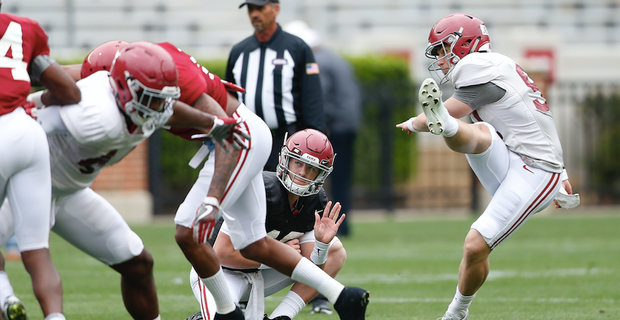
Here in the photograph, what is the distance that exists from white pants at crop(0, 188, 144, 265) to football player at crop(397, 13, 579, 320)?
4.90ft

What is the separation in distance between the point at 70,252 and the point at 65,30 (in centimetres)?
878

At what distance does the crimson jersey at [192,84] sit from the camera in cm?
366

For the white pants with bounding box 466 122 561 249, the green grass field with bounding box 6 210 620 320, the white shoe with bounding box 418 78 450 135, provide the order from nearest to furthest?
1. the white shoe with bounding box 418 78 450 135
2. the white pants with bounding box 466 122 561 249
3. the green grass field with bounding box 6 210 620 320

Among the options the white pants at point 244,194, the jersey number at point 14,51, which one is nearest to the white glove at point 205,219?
the white pants at point 244,194

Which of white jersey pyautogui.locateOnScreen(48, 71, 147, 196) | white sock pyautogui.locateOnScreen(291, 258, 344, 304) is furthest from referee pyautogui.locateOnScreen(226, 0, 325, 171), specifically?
white jersey pyautogui.locateOnScreen(48, 71, 147, 196)

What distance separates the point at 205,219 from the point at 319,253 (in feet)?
2.59

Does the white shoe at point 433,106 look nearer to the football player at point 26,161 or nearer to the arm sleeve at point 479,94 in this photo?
the arm sleeve at point 479,94

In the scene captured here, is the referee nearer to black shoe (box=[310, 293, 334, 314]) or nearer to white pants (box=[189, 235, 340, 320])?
black shoe (box=[310, 293, 334, 314])

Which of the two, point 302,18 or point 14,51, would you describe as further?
point 302,18

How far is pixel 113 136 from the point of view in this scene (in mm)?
3281

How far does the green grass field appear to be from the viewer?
486 cm

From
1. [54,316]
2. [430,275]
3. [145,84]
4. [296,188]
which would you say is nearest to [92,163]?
[145,84]

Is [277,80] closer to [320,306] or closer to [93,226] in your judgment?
[320,306]

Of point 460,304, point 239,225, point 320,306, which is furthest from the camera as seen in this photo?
point 320,306
